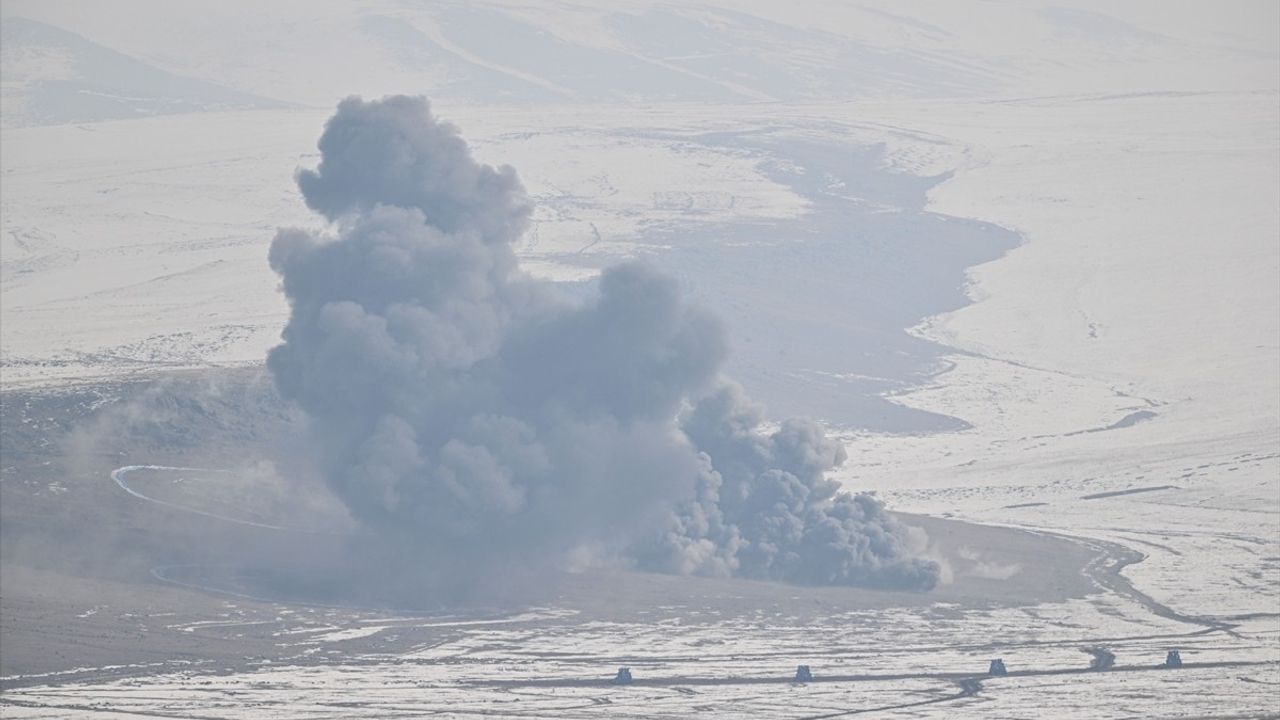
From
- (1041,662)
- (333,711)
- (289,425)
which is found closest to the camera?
(333,711)

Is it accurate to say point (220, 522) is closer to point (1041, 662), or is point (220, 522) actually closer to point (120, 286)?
point (1041, 662)

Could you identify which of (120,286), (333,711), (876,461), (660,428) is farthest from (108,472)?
(120,286)

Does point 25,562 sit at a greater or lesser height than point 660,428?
lesser

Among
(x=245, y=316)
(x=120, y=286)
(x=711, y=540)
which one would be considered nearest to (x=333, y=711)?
(x=711, y=540)

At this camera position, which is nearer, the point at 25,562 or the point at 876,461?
the point at 25,562

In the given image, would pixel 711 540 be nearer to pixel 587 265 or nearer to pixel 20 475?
pixel 20 475

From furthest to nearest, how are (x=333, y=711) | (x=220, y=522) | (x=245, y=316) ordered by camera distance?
(x=245, y=316), (x=220, y=522), (x=333, y=711)
